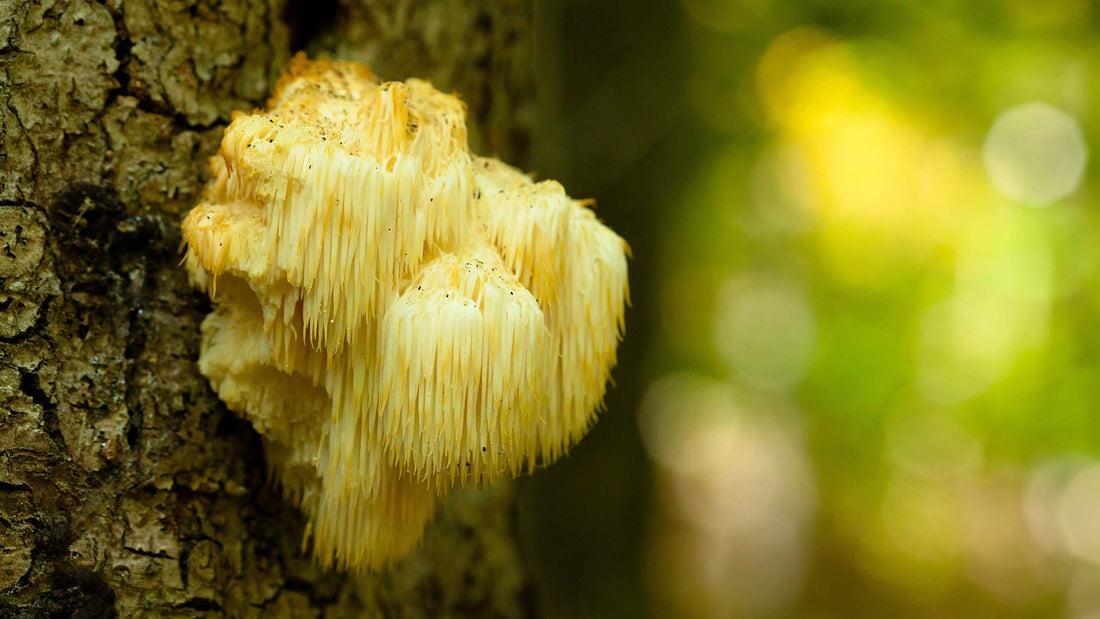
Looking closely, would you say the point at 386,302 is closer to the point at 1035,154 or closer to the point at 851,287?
the point at 851,287

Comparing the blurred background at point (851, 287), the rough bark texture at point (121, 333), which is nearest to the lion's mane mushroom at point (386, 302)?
the rough bark texture at point (121, 333)

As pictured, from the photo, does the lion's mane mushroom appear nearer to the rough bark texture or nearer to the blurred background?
the rough bark texture

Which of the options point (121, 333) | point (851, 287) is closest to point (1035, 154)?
point (851, 287)

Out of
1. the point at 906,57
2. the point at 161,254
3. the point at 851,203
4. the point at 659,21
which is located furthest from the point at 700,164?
Result: the point at 161,254

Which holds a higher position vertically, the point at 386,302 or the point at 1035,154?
the point at 1035,154

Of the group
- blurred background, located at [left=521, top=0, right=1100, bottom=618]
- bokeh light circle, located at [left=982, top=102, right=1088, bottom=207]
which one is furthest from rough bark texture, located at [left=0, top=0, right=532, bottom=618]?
bokeh light circle, located at [left=982, top=102, right=1088, bottom=207]
